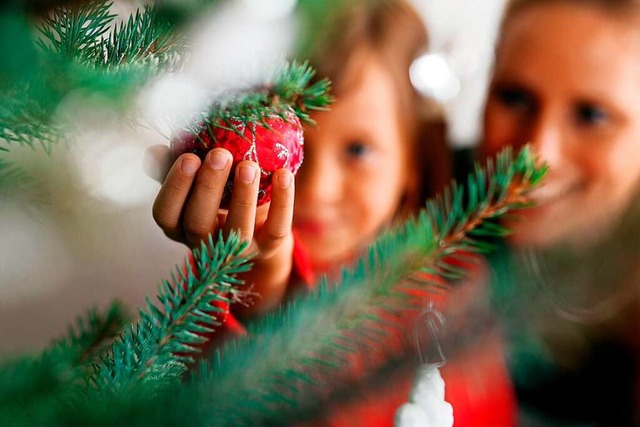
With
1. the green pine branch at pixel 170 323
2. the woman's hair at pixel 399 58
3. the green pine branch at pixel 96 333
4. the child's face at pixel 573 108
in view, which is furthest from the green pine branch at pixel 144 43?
the child's face at pixel 573 108

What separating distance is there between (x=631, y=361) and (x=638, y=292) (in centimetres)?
9

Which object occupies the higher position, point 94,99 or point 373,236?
point 373,236

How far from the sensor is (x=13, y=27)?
29cm

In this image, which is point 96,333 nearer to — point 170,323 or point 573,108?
point 170,323

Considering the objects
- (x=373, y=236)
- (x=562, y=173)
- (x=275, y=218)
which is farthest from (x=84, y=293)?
(x=562, y=173)

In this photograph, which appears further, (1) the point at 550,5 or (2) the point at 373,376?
(1) the point at 550,5

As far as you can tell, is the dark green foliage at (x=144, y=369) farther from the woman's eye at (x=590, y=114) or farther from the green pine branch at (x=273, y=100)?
the woman's eye at (x=590, y=114)

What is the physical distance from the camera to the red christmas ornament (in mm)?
349

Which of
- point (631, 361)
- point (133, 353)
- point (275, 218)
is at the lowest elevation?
point (133, 353)

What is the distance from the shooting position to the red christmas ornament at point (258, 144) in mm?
349

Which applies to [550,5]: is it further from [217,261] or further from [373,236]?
[217,261]

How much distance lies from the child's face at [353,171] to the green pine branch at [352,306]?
40cm

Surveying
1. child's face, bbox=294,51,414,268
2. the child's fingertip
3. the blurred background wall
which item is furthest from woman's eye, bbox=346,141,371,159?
the child's fingertip

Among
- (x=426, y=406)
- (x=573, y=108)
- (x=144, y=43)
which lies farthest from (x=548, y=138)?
(x=144, y=43)
